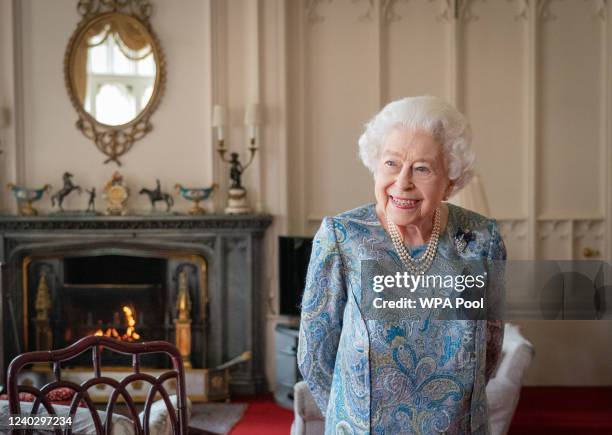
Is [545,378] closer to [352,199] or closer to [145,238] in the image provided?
[352,199]

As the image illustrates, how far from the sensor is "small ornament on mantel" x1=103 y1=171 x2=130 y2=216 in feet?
17.4

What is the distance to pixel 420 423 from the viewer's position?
1.38 m

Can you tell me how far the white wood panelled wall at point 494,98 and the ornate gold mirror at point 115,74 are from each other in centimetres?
97

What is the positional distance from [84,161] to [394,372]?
4420mm

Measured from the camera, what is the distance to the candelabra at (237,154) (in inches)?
206

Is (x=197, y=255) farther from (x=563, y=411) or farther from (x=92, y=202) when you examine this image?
(x=563, y=411)

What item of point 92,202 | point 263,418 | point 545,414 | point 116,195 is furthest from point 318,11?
point 545,414

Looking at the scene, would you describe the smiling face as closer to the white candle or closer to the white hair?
the white hair

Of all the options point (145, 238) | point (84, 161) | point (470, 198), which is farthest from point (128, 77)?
point (470, 198)

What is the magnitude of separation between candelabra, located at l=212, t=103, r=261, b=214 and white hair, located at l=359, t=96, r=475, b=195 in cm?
388

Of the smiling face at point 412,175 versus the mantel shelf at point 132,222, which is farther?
the mantel shelf at point 132,222

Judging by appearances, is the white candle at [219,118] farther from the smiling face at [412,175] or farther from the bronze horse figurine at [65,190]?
the smiling face at [412,175]

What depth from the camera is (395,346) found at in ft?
4.48

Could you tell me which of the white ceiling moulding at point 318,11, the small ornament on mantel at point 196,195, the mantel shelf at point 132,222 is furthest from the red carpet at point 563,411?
the white ceiling moulding at point 318,11
